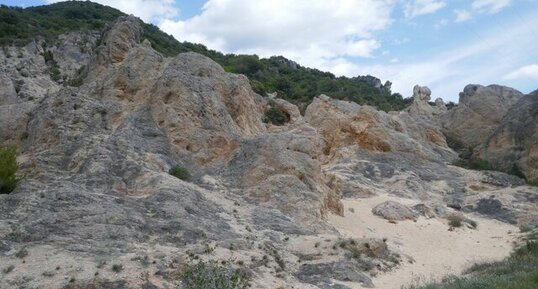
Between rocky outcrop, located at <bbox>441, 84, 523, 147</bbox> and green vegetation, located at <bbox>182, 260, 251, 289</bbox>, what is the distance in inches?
1242

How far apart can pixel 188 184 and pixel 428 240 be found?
8892 mm

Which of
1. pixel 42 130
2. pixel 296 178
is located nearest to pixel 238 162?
pixel 296 178

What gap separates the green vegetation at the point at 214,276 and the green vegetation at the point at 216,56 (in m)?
29.7

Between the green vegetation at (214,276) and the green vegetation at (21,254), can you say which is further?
the green vegetation at (21,254)

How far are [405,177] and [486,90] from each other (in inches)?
783

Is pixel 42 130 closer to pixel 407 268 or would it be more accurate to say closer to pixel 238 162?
pixel 238 162

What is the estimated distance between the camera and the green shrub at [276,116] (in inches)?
1379

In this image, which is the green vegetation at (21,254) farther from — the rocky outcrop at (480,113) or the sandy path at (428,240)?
the rocky outcrop at (480,113)

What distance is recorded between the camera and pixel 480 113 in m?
41.9

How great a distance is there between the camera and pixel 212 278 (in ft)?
37.1

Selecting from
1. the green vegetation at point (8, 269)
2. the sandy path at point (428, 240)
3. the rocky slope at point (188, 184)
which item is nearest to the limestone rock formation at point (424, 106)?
the rocky slope at point (188, 184)

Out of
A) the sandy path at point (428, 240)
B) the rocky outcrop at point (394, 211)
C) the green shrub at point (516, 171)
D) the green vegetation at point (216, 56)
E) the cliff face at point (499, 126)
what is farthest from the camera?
the green vegetation at point (216, 56)

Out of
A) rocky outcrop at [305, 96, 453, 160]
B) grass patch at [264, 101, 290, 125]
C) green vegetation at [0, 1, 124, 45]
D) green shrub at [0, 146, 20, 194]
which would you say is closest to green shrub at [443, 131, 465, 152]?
rocky outcrop at [305, 96, 453, 160]

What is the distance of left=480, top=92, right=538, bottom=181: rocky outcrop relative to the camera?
29.4 meters
